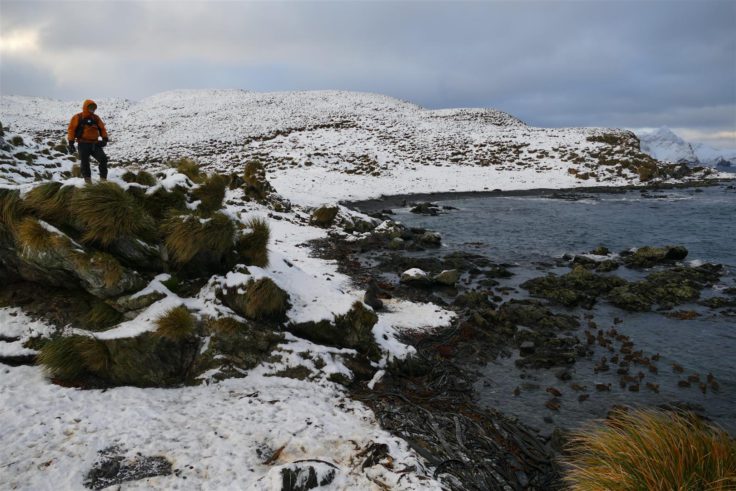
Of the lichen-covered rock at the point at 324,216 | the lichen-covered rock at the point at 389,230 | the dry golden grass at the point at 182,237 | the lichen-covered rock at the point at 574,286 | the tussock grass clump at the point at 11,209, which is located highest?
the tussock grass clump at the point at 11,209

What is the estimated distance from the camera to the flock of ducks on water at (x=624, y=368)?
854cm

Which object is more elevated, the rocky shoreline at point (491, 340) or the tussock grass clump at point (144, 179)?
the tussock grass clump at point (144, 179)

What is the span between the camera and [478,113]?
90875 mm

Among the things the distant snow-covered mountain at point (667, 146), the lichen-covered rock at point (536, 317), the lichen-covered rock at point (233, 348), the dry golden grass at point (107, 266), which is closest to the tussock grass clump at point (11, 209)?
the dry golden grass at point (107, 266)

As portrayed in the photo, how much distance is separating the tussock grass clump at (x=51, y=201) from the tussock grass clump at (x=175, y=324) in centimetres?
289

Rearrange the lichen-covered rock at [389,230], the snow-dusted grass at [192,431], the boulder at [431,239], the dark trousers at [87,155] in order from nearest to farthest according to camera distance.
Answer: the snow-dusted grass at [192,431], the dark trousers at [87,155], the boulder at [431,239], the lichen-covered rock at [389,230]

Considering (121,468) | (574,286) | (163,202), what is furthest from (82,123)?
(574,286)

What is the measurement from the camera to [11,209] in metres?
7.70

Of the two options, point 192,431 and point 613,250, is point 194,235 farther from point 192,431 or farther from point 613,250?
point 613,250

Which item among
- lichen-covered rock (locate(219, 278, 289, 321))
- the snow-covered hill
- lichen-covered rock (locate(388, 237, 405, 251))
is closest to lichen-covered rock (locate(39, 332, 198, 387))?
lichen-covered rock (locate(219, 278, 289, 321))

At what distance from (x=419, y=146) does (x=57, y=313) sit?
5537cm

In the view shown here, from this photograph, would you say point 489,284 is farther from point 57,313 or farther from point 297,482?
point 57,313

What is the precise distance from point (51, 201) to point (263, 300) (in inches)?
176

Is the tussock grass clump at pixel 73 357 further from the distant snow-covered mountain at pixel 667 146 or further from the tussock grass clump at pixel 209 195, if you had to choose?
the distant snow-covered mountain at pixel 667 146
